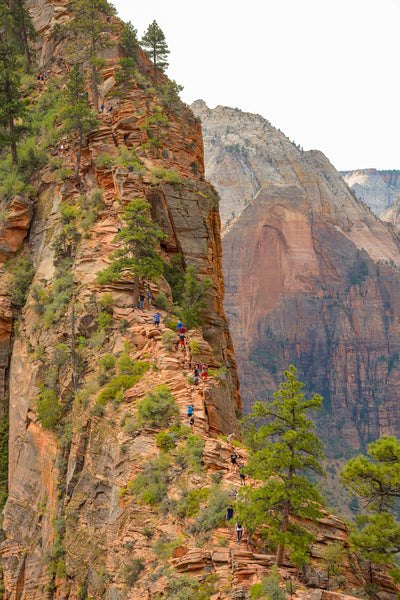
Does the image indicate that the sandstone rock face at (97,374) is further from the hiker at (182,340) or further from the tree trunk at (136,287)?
the hiker at (182,340)

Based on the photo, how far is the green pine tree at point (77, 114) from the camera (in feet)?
134

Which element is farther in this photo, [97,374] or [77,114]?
[77,114]

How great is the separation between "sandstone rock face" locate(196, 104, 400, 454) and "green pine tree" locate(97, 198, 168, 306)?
389 ft

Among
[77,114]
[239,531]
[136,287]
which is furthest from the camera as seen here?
[77,114]

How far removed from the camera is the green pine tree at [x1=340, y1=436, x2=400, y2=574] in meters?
18.2

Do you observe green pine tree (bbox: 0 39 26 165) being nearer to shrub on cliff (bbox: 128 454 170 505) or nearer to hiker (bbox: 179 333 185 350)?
hiker (bbox: 179 333 185 350)

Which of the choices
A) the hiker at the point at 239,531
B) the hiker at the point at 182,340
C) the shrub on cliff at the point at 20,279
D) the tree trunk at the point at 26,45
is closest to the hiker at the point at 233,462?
the hiker at the point at 239,531

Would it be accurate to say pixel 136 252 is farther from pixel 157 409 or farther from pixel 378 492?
pixel 378 492

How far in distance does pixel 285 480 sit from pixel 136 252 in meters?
18.9

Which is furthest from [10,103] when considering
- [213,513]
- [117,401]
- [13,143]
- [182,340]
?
[213,513]

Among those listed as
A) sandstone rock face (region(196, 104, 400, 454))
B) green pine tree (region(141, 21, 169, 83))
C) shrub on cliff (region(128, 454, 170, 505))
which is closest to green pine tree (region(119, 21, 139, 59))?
green pine tree (region(141, 21, 169, 83))

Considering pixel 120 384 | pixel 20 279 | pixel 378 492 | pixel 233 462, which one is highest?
pixel 20 279

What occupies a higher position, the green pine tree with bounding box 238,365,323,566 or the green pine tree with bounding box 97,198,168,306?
the green pine tree with bounding box 97,198,168,306

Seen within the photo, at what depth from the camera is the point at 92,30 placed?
48.6m
